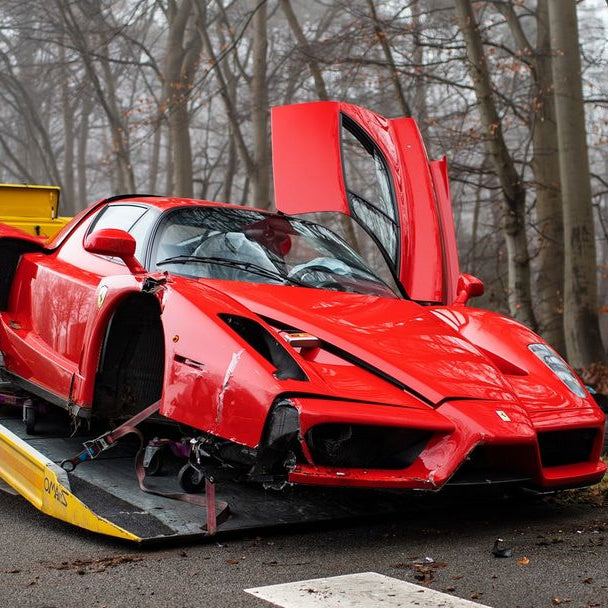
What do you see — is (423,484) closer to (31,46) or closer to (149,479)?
(149,479)

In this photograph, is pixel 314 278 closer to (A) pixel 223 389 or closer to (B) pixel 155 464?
(B) pixel 155 464

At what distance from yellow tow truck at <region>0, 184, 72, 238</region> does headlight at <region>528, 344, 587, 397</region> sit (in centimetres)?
441

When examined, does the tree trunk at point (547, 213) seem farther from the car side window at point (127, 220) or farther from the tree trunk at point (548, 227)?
the car side window at point (127, 220)

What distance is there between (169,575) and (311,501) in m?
1.23

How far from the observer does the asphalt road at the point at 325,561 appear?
9.66ft

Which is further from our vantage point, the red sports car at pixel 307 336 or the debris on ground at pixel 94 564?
the red sports car at pixel 307 336

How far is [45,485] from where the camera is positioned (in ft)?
13.2

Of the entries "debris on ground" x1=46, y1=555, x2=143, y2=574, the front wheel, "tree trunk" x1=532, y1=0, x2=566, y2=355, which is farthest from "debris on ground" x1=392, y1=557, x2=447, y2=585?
"tree trunk" x1=532, y1=0, x2=566, y2=355

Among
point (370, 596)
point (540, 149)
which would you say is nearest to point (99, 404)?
point (370, 596)

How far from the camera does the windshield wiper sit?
471 cm

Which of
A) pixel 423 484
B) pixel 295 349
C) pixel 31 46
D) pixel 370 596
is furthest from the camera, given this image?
pixel 31 46

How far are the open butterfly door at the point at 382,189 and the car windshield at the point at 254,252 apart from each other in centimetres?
20

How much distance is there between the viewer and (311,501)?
431 cm

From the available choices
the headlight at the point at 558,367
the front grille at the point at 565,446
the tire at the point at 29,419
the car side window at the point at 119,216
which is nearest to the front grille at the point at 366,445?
the front grille at the point at 565,446
